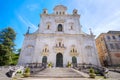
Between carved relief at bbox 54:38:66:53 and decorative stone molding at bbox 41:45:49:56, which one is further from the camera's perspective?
carved relief at bbox 54:38:66:53

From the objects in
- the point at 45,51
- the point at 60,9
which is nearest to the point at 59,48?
the point at 45,51

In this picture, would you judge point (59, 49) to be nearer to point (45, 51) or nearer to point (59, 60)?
point (59, 60)

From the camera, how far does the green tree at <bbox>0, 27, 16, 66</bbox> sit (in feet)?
71.8

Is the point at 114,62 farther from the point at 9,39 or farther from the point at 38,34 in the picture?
the point at 9,39

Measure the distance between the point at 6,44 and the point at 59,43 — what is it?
1284cm

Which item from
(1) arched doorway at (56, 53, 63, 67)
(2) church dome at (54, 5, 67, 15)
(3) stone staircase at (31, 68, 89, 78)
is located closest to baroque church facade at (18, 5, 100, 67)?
(1) arched doorway at (56, 53, 63, 67)

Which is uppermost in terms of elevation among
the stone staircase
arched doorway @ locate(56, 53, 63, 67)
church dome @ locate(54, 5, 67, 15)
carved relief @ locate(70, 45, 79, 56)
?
church dome @ locate(54, 5, 67, 15)

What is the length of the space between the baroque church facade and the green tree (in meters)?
2.85

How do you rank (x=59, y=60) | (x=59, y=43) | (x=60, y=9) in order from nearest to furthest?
(x=59, y=60)
(x=59, y=43)
(x=60, y=9)

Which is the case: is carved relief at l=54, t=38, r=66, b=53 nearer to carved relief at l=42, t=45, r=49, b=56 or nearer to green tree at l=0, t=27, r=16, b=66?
carved relief at l=42, t=45, r=49, b=56

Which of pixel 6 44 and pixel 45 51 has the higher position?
pixel 6 44

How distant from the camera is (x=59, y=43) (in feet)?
81.3

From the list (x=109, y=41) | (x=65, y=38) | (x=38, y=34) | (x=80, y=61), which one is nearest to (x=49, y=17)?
(x=38, y=34)

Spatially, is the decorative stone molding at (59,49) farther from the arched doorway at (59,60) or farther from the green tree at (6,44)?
the green tree at (6,44)
